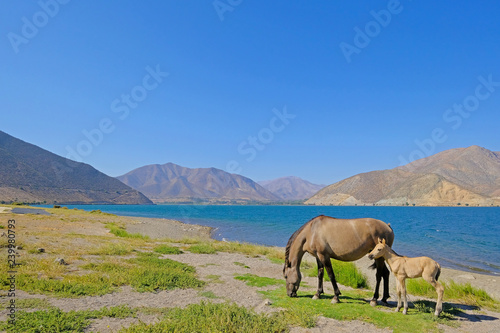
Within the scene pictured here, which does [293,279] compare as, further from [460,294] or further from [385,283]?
[460,294]

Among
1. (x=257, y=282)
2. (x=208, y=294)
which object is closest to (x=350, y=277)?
(x=257, y=282)

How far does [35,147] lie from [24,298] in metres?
234

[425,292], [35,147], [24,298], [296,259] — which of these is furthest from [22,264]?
[35,147]

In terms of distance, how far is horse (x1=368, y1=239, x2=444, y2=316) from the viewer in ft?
24.2

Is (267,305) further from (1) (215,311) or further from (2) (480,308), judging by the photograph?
(2) (480,308)

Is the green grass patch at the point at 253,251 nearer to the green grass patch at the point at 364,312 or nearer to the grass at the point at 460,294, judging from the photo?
the grass at the point at 460,294

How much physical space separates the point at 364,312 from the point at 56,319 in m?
7.30

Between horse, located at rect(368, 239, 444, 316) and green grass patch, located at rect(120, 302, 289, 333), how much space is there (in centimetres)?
314

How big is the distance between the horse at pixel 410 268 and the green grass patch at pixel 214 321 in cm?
314

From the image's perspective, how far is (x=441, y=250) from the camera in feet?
101

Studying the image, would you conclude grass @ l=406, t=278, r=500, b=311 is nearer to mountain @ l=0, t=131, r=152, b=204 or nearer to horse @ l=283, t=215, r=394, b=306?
horse @ l=283, t=215, r=394, b=306

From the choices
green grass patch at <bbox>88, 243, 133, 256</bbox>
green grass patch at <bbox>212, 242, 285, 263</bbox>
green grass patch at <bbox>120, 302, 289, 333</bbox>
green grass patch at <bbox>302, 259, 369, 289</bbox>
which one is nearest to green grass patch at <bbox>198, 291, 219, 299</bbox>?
green grass patch at <bbox>120, 302, 289, 333</bbox>

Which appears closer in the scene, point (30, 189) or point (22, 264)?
point (22, 264)

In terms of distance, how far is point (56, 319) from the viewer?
6.25 meters
